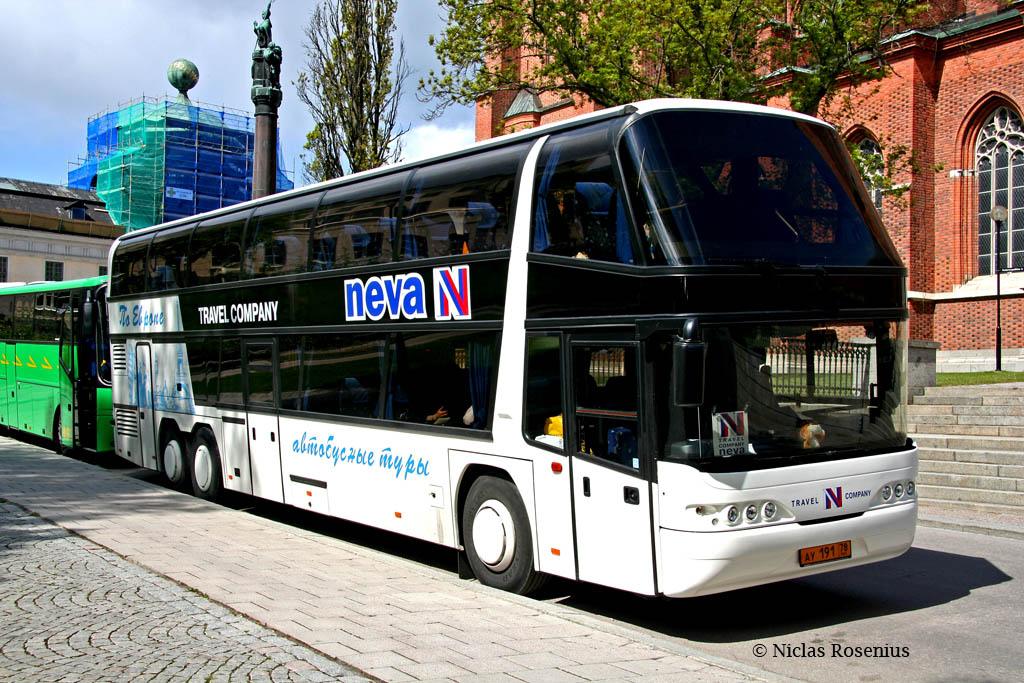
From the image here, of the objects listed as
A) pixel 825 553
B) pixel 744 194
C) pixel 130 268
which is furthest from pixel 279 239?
pixel 825 553

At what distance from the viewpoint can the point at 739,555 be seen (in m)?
6.54

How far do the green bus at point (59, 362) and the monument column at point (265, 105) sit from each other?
11.2 ft

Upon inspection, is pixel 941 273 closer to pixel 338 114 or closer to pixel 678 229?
pixel 338 114

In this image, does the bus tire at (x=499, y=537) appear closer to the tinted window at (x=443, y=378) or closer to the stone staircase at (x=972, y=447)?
the tinted window at (x=443, y=378)

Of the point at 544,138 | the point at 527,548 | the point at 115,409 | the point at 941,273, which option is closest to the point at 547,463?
the point at 527,548

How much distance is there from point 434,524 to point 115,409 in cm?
937

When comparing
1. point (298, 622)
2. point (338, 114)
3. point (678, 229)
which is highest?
point (338, 114)

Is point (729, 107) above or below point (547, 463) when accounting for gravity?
above

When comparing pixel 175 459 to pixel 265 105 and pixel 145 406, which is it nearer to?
pixel 145 406

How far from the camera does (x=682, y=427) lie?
261 inches

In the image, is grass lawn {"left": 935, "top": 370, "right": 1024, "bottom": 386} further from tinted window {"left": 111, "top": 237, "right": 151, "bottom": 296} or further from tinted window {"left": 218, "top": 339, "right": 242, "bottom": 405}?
tinted window {"left": 111, "top": 237, "right": 151, "bottom": 296}

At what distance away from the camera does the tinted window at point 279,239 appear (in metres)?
11.3

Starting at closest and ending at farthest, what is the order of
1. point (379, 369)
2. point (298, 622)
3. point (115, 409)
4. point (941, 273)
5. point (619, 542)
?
point (298, 622)
point (619, 542)
point (379, 369)
point (115, 409)
point (941, 273)

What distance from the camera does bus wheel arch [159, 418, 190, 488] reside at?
14.1 m
